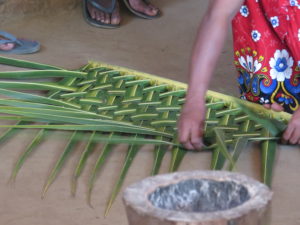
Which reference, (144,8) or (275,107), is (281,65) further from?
(144,8)

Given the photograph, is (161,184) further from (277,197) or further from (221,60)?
(221,60)

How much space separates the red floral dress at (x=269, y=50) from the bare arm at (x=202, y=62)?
0.29 meters

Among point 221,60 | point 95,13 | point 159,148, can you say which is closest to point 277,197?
point 159,148

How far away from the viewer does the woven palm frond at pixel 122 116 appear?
1820mm

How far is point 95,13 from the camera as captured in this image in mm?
3631

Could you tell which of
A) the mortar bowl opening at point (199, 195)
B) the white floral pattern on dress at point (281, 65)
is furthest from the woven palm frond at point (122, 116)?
the mortar bowl opening at point (199, 195)

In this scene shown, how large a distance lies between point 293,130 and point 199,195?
0.86 metres

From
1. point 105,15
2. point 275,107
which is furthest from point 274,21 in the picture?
point 105,15

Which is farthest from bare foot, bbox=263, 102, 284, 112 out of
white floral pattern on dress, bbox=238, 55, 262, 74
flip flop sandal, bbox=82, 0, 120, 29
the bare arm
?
flip flop sandal, bbox=82, 0, 120, 29

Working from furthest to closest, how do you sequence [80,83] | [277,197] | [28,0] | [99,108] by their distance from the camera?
[28,0] → [80,83] → [99,108] → [277,197]

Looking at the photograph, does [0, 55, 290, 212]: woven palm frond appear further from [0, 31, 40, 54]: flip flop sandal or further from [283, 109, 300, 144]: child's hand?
[0, 31, 40, 54]: flip flop sandal

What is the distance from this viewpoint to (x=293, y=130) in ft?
6.01

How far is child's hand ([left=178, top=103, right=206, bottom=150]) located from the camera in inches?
64.4

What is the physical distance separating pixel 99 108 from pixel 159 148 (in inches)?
11.1
